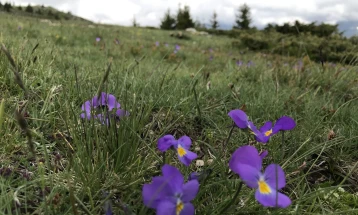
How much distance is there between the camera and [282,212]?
133 cm

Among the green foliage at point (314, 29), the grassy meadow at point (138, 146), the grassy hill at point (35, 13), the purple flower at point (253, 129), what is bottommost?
the grassy meadow at point (138, 146)

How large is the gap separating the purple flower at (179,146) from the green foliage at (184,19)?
3254 cm

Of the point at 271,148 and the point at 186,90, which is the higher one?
the point at 186,90

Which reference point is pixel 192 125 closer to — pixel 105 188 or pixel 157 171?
pixel 157 171

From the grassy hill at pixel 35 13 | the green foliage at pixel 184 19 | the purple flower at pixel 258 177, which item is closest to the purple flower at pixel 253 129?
the purple flower at pixel 258 177

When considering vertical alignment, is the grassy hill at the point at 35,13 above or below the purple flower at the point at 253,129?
above

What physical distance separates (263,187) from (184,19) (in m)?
33.5

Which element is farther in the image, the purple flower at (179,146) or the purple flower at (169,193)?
the purple flower at (179,146)

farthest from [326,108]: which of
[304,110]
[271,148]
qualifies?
[271,148]

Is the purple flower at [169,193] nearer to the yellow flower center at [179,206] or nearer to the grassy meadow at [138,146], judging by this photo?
the yellow flower center at [179,206]

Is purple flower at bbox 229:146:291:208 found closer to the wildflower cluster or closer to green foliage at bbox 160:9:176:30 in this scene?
the wildflower cluster

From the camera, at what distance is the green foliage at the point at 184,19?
109ft

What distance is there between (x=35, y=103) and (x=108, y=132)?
77 centimetres

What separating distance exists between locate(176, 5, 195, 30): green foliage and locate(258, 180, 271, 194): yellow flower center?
32824 mm
